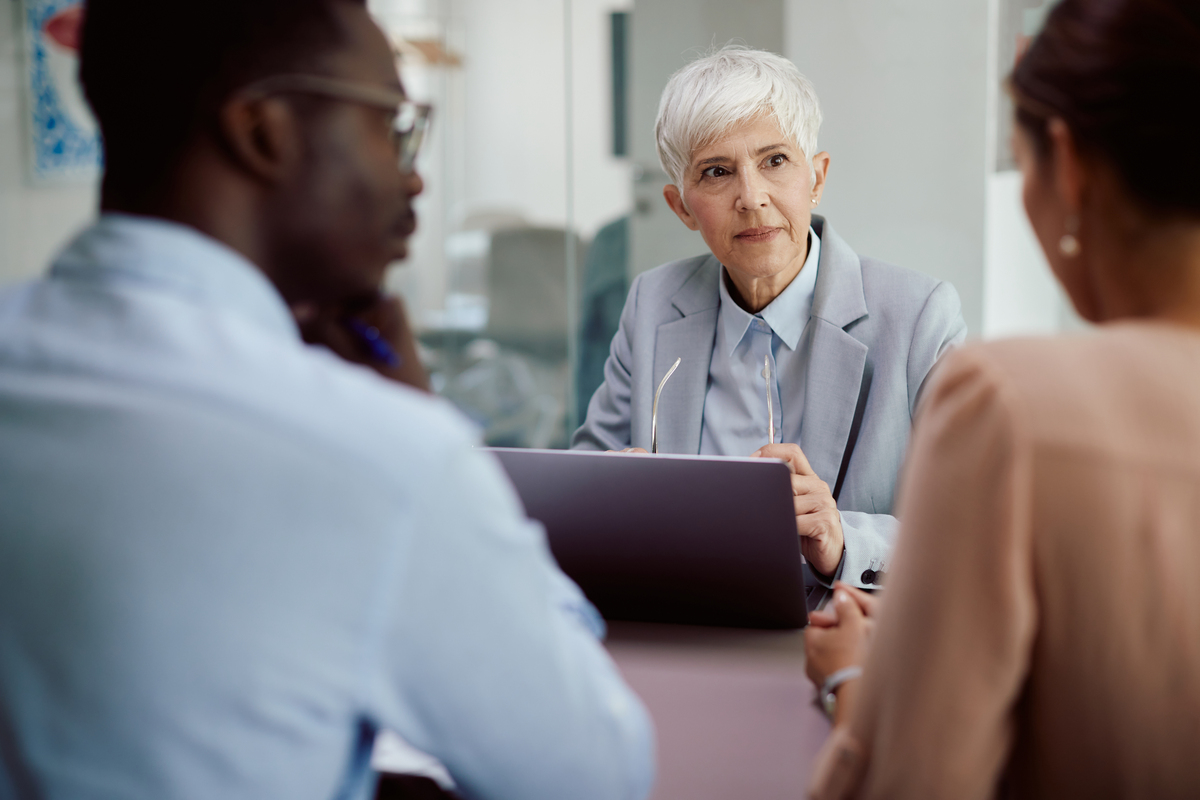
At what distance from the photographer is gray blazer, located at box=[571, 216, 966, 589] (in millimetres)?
1445

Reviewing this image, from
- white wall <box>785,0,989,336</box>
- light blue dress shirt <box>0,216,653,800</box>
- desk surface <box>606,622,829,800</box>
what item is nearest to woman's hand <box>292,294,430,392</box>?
light blue dress shirt <box>0,216,653,800</box>

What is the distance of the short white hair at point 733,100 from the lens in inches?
59.4

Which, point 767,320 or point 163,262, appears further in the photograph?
point 767,320

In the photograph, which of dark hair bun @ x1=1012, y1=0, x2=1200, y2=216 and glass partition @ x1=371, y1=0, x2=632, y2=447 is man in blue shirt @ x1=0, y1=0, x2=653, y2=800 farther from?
glass partition @ x1=371, y1=0, x2=632, y2=447

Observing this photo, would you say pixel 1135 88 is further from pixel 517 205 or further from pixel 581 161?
pixel 517 205

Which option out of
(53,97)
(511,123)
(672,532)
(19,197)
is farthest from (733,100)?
(19,197)

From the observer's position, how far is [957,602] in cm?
56

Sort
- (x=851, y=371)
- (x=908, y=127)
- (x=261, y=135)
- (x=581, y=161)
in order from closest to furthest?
(x=261, y=135) → (x=851, y=371) → (x=908, y=127) → (x=581, y=161)

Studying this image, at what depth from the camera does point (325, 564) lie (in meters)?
0.48

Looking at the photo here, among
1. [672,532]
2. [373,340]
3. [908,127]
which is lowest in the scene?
[672,532]

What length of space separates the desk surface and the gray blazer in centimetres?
39

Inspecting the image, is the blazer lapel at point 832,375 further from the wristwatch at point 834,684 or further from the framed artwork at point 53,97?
the framed artwork at point 53,97

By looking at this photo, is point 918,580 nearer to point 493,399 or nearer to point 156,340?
point 156,340

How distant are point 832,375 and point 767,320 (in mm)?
175
